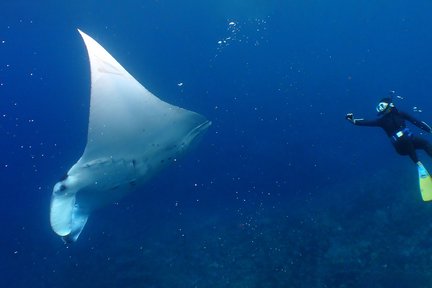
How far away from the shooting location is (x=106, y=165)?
5246 mm

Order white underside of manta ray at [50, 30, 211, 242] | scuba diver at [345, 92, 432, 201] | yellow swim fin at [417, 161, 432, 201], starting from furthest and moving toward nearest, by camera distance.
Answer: scuba diver at [345, 92, 432, 201] → yellow swim fin at [417, 161, 432, 201] → white underside of manta ray at [50, 30, 211, 242]

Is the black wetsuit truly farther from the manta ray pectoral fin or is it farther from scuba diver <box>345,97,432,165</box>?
the manta ray pectoral fin

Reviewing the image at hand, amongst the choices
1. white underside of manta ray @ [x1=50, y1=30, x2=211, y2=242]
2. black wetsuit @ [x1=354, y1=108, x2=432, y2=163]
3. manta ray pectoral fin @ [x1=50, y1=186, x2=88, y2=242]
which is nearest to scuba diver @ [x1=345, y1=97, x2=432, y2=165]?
black wetsuit @ [x1=354, y1=108, x2=432, y2=163]

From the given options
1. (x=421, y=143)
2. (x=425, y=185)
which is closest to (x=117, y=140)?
(x=425, y=185)

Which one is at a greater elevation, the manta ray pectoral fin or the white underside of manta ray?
the white underside of manta ray

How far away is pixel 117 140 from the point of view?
5461 mm

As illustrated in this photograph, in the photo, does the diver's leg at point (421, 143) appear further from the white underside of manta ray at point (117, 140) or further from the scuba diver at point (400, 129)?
the white underside of manta ray at point (117, 140)

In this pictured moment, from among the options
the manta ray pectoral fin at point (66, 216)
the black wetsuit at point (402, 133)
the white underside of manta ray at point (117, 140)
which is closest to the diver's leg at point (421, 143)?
the black wetsuit at point (402, 133)

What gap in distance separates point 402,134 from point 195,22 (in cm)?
5635

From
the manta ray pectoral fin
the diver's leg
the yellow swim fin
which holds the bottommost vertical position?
the yellow swim fin

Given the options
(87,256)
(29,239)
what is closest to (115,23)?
(29,239)

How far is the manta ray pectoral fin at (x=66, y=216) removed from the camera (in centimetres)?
460

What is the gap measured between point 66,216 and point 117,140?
4.28 feet

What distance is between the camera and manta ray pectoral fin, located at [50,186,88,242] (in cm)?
460
